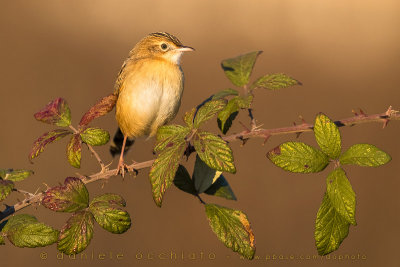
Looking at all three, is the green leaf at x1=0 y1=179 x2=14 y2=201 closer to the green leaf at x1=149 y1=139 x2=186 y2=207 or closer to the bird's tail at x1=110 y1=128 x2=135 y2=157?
the green leaf at x1=149 y1=139 x2=186 y2=207

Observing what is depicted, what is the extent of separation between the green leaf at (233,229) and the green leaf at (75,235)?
0.45 metres

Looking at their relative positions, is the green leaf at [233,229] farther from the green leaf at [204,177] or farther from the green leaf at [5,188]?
the green leaf at [5,188]

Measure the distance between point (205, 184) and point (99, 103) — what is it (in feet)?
2.01

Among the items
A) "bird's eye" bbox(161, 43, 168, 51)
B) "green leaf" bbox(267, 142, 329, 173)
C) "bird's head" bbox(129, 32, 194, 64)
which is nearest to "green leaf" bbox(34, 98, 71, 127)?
"green leaf" bbox(267, 142, 329, 173)

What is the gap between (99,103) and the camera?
216cm

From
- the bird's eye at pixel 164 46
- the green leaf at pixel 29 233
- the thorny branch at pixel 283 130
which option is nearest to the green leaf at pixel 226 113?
the thorny branch at pixel 283 130

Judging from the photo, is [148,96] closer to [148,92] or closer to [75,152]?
[148,92]

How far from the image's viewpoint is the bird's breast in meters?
3.83

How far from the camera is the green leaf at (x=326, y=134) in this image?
1723 mm

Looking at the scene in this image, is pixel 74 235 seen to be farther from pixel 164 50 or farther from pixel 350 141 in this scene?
pixel 350 141

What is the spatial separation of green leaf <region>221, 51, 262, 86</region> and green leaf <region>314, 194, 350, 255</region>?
77 centimetres

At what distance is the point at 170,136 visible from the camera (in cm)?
183

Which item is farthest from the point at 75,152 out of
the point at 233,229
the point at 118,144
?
the point at 118,144

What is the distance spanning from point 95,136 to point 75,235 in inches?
17.6
